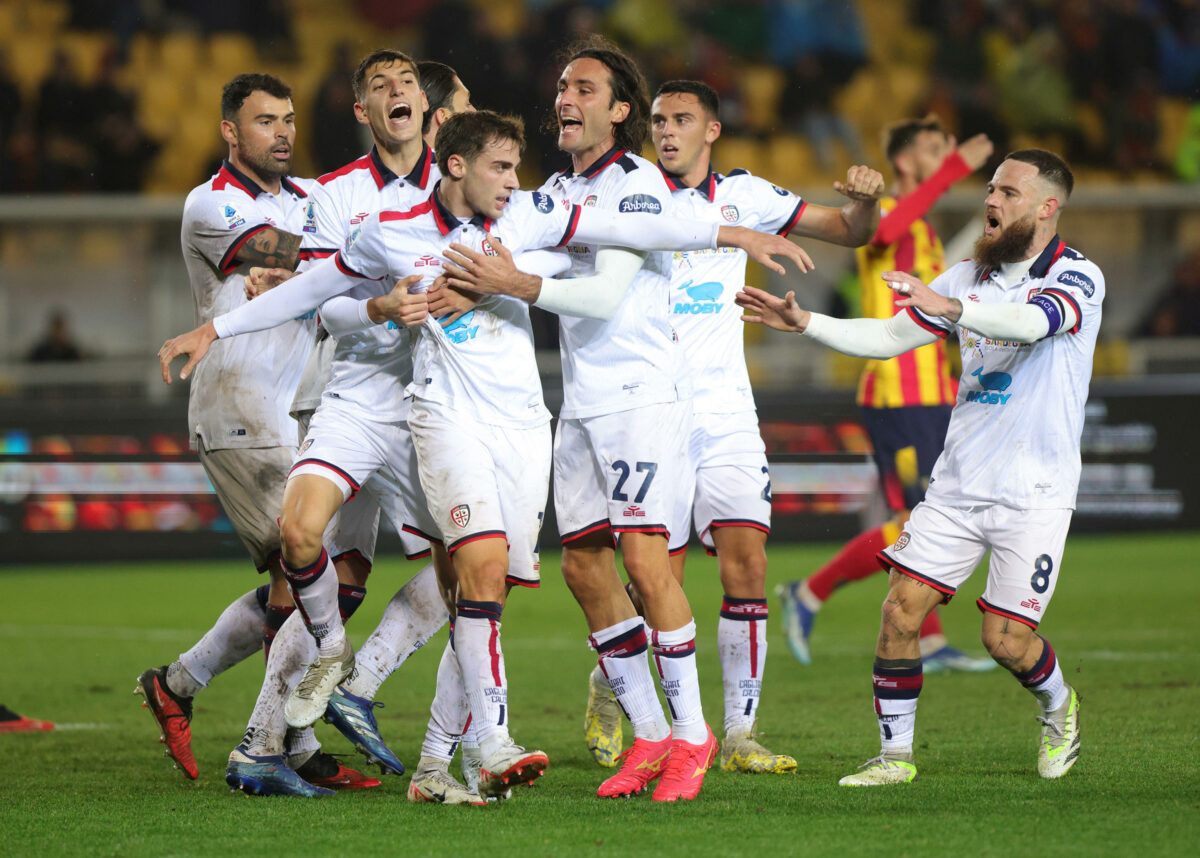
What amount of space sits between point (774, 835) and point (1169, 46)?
1552cm

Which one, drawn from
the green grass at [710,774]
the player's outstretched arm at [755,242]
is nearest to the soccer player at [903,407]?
the green grass at [710,774]

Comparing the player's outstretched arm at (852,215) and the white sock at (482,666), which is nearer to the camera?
the white sock at (482,666)

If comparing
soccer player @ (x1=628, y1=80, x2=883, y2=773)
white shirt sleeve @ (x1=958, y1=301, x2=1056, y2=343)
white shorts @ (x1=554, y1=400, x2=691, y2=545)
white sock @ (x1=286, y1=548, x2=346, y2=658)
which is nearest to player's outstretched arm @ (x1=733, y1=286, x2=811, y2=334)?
white shorts @ (x1=554, y1=400, x2=691, y2=545)

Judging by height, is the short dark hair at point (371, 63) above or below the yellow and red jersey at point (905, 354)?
above

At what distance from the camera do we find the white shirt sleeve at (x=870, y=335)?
5.27 meters

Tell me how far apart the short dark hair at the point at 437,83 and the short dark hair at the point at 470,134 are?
101 centimetres

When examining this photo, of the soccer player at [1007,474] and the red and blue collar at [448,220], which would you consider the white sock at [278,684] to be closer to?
the red and blue collar at [448,220]

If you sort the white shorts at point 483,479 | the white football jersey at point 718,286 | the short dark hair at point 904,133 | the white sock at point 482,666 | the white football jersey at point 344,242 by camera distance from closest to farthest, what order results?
the white sock at point 482,666 → the white shorts at point 483,479 → the white football jersey at point 344,242 → the white football jersey at point 718,286 → the short dark hair at point 904,133

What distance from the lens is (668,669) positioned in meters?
5.03

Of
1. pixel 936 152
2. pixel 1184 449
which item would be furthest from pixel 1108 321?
pixel 936 152

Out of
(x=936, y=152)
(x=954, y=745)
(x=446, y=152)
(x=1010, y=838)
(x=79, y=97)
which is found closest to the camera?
(x=1010, y=838)

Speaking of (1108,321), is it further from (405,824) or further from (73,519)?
(405,824)

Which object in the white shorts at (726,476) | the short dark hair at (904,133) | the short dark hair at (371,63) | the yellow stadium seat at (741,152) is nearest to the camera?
the short dark hair at (371,63)

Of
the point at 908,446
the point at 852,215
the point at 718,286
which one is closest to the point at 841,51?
the point at 908,446
